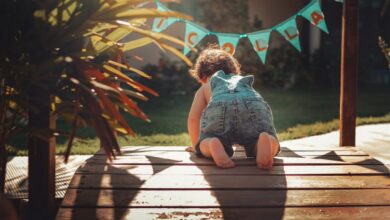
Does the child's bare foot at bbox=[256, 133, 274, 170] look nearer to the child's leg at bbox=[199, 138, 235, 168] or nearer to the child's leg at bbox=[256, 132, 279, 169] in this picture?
the child's leg at bbox=[256, 132, 279, 169]

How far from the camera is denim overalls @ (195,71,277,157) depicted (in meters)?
3.23

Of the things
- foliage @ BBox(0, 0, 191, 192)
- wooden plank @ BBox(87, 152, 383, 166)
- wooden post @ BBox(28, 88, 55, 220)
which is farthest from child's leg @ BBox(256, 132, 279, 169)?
wooden post @ BBox(28, 88, 55, 220)

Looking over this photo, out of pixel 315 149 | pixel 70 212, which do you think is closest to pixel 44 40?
pixel 70 212

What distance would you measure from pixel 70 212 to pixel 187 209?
54cm

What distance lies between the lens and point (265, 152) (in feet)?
9.64

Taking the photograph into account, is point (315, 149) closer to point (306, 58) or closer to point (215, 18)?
point (215, 18)

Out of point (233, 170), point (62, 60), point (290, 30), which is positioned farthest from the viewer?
point (290, 30)

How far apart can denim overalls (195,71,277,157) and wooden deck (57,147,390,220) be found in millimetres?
138

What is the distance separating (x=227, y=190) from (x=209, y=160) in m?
0.62

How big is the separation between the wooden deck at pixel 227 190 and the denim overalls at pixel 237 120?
14 cm

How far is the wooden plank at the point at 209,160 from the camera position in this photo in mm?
3148

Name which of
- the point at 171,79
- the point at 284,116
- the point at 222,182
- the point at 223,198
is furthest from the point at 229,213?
the point at 171,79

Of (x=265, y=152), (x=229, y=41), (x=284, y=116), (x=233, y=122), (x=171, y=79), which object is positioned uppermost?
(x=229, y=41)

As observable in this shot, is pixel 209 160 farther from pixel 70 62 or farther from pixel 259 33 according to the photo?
pixel 259 33
